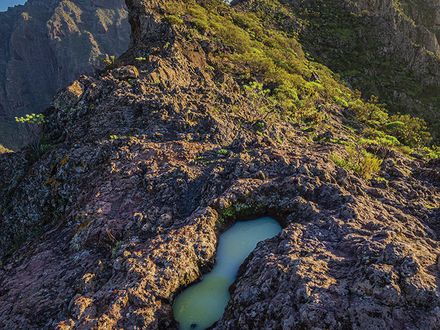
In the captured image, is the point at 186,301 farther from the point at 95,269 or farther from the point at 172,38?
the point at 172,38

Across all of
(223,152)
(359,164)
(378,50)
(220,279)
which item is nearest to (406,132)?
(359,164)

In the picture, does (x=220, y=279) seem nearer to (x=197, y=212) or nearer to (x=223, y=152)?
(x=197, y=212)

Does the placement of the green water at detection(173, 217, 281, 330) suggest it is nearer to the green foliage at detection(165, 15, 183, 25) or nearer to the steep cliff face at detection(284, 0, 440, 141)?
the green foliage at detection(165, 15, 183, 25)

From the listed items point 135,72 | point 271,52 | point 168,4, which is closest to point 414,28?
point 271,52

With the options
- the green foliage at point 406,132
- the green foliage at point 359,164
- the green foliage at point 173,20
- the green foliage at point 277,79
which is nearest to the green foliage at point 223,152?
the green foliage at point 277,79

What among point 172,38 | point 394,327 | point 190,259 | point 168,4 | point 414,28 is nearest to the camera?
point 394,327
